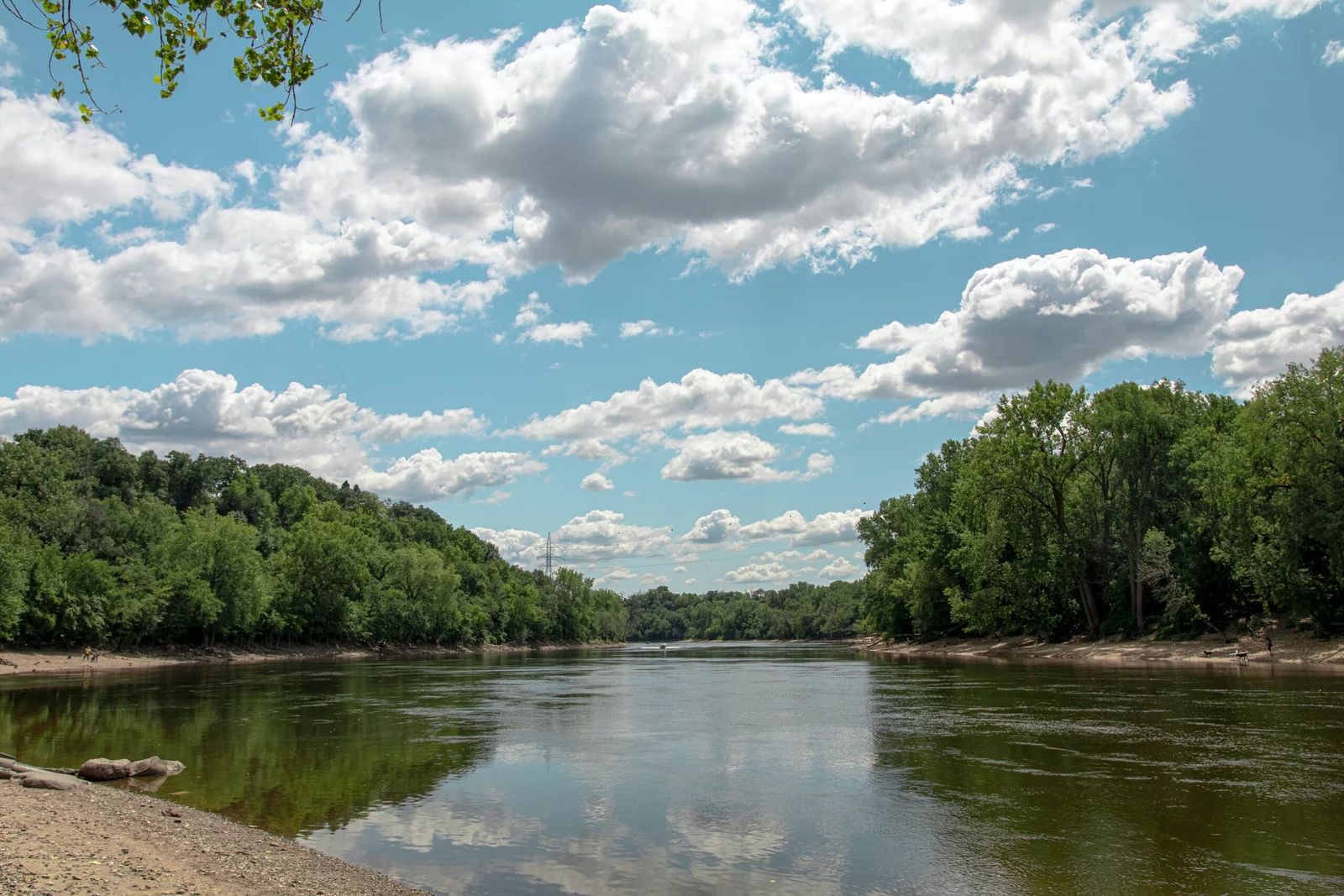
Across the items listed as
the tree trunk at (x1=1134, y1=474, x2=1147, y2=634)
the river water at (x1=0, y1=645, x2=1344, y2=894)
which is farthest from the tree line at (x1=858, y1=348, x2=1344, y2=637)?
the river water at (x1=0, y1=645, x2=1344, y2=894)

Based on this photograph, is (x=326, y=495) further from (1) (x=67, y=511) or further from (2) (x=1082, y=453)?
(2) (x=1082, y=453)

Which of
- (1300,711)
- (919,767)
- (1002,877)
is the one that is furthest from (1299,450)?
(1002,877)

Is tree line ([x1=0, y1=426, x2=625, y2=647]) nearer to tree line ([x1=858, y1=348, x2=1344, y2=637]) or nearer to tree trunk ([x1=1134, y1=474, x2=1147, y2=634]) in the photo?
tree line ([x1=858, y1=348, x2=1344, y2=637])

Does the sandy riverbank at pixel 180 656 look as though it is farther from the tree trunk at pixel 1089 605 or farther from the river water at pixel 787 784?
the tree trunk at pixel 1089 605

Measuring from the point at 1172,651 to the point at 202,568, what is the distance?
77600mm

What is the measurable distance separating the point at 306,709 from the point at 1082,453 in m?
52.8

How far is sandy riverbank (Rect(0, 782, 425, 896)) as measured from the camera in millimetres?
9289

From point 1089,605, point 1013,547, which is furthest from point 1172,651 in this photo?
point 1013,547

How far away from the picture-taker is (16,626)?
6153 centimetres

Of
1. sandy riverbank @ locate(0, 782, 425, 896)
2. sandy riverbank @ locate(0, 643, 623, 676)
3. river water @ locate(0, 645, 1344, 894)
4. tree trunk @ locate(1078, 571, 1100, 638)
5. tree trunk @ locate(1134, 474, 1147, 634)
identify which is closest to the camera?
sandy riverbank @ locate(0, 782, 425, 896)

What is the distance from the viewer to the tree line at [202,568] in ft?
215

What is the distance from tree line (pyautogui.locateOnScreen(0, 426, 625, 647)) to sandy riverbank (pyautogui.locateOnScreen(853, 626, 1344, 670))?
64125mm

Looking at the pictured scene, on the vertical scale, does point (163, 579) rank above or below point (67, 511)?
below

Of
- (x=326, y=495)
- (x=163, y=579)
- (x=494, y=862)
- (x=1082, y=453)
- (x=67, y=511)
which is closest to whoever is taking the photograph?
(x=494, y=862)
